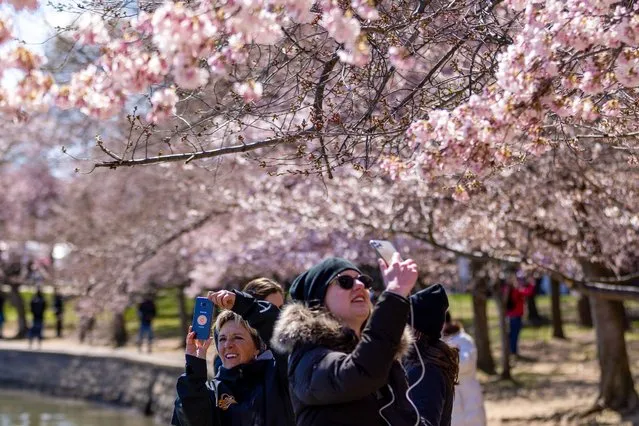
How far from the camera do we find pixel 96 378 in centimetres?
2180

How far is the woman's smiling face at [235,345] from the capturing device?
566 centimetres

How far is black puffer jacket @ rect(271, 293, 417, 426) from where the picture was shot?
4.05 m

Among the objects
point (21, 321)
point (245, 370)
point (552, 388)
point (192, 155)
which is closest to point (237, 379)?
point (245, 370)

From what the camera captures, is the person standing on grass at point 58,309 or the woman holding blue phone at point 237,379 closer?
the woman holding blue phone at point 237,379

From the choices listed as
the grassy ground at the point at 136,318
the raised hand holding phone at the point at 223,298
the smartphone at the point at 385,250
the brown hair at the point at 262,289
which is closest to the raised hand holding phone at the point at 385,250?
the smartphone at the point at 385,250

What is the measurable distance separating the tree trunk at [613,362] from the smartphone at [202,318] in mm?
9431

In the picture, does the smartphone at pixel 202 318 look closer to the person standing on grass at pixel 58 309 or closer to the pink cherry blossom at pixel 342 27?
the pink cherry blossom at pixel 342 27

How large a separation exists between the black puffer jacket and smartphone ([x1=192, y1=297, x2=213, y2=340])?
3.54 feet

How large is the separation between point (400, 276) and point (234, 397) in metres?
1.64

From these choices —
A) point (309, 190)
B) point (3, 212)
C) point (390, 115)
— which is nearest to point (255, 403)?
point (390, 115)

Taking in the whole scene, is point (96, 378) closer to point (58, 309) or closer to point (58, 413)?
point (58, 413)

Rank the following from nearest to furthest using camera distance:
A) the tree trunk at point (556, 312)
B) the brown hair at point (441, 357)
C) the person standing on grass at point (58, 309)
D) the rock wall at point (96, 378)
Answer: the brown hair at point (441, 357), the rock wall at point (96, 378), the tree trunk at point (556, 312), the person standing on grass at point (58, 309)

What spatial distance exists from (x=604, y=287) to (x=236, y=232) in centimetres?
767

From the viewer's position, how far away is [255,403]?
17.9 feet
